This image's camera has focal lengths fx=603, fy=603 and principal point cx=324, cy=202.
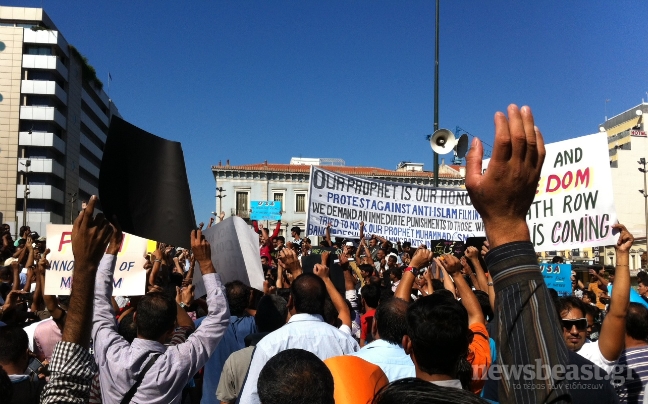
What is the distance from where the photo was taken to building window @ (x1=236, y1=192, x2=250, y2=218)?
6794 cm

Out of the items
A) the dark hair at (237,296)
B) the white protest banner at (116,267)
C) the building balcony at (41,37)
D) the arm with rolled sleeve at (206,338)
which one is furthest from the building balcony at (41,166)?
the arm with rolled sleeve at (206,338)

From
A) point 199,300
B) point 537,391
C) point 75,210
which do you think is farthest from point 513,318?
point 75,210

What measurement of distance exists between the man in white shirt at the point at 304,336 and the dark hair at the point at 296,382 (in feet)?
3.19

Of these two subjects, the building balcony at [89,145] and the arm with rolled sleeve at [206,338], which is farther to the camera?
the building balcony at [89,145]

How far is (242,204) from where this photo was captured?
68.2m

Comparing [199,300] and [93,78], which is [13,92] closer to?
[93,78]

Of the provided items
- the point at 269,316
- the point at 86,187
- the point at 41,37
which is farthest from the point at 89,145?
the point at 269,316

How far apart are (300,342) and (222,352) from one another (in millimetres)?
1276

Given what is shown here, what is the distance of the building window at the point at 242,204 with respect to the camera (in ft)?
223

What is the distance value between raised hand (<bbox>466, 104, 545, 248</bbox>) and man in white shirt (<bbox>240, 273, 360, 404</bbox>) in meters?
2.31

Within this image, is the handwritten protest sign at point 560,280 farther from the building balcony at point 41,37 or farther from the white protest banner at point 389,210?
the building balcony at point 41,37

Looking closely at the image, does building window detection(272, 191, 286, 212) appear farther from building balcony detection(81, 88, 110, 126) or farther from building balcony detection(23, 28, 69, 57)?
building balcony detection(23, 28, 69, 57)

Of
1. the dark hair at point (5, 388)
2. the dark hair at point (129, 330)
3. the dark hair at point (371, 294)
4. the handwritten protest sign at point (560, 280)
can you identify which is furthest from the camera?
the handwritten protest sign at point (560, 280)

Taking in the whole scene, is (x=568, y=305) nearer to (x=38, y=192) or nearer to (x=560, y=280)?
(x=560, y=280)
